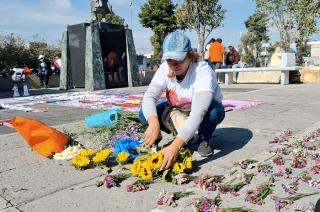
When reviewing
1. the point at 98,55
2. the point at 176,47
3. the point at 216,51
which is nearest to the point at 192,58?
the point at 176,47

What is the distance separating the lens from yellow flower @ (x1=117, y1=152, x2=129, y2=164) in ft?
11.4

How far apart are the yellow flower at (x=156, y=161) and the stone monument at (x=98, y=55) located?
1157 centimetres

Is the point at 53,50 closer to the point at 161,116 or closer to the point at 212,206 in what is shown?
the point at 161,116

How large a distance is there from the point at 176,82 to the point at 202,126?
0.53m

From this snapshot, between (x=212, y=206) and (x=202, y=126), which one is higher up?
(x=202, y=126)

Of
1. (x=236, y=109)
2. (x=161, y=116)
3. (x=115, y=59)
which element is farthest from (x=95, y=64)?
(x=161, y=116)

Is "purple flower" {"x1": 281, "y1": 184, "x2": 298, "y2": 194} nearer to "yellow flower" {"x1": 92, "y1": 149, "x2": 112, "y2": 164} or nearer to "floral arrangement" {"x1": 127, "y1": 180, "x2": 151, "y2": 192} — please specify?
"floral arrangement" {"x1": 127, "y1": 180, "x2": 151, "y2": 192}

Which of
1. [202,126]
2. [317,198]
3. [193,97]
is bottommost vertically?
[317,198]

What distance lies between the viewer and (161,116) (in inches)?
151

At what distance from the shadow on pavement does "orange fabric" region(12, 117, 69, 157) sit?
5.03 feet

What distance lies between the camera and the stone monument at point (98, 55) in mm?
14375

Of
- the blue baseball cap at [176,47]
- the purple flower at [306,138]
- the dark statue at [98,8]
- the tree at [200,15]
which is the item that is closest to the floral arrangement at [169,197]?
the blue baseball cap at [176,47]

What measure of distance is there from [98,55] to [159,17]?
24.9m

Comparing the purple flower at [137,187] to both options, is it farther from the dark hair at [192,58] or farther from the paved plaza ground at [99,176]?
the dark hair at [192,58]
